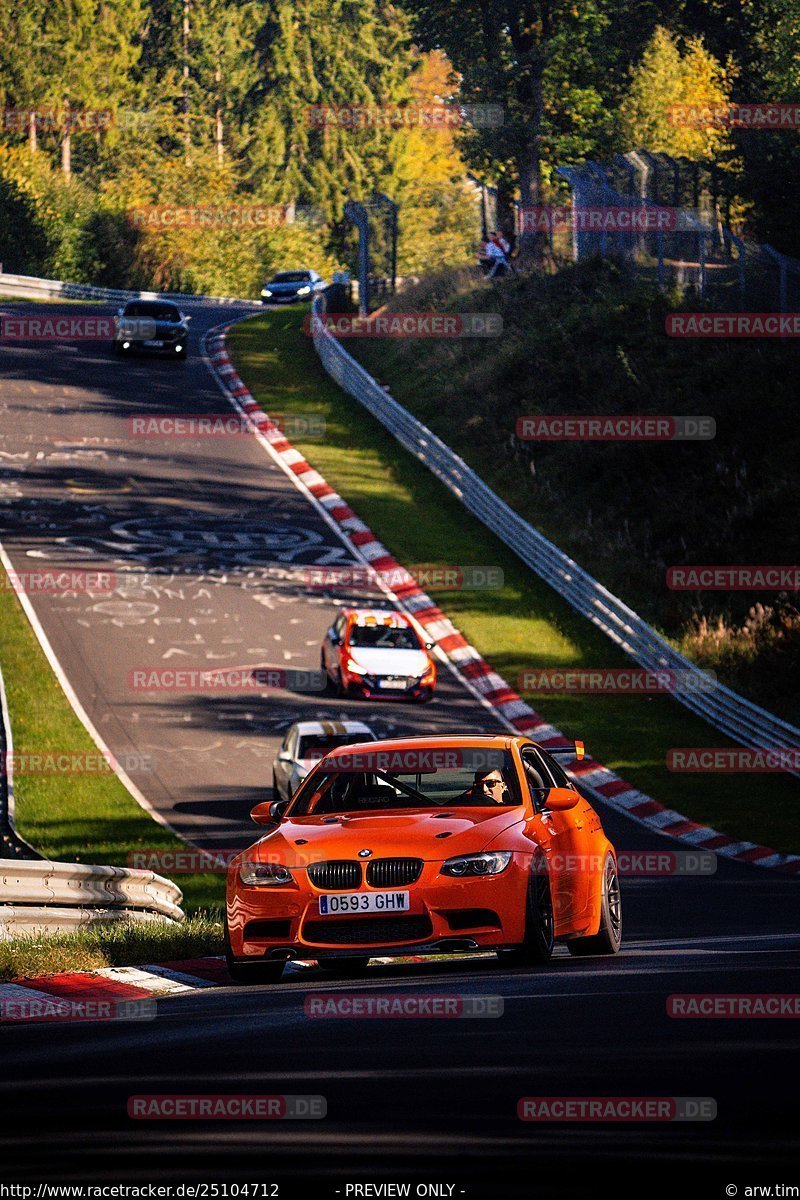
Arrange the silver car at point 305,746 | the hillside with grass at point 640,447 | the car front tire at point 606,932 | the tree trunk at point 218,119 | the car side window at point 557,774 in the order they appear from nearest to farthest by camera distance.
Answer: the car front tire at point 606,932
the car side window at point 557,774
the silver car at point 305,746
the hillside with grass at point 640,447
the tree trunk at point 218,119

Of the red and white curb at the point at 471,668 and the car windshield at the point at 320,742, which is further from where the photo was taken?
the red and white curb at the point at 471,668

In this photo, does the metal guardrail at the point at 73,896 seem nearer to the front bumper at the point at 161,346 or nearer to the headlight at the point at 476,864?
the headlight at the point at 476,864

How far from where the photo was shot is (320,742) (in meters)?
20.6

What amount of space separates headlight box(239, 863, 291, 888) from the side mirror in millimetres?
1685

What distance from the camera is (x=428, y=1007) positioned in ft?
24.8

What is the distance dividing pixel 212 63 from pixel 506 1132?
108 meters

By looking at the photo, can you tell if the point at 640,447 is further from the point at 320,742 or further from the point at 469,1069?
the point at 469,1069

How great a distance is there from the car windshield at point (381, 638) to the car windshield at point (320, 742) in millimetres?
5511

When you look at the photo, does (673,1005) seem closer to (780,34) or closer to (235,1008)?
(235,1008)

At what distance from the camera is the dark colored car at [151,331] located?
4975cm

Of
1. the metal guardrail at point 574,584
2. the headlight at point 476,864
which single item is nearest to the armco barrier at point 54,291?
the metal guardrail at point 574,584

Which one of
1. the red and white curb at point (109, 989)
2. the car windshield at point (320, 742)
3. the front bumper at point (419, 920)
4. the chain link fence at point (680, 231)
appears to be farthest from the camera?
the chain link fence at point (680, 231)

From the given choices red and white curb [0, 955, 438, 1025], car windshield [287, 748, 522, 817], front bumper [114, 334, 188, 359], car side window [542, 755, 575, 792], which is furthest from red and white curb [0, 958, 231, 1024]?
front bumper [114, 334, 188, 359]

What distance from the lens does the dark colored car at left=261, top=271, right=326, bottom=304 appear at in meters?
73.8
